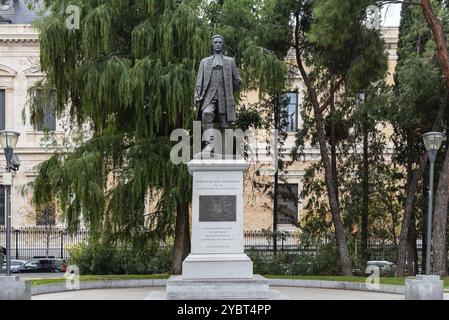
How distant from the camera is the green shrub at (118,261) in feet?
86.0

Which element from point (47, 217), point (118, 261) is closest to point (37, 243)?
point (47, 217)

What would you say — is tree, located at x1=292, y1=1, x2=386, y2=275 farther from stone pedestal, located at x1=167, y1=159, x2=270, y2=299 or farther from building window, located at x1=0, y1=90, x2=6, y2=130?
building window, located at x1=0, y1=90, x2=6, y2=130

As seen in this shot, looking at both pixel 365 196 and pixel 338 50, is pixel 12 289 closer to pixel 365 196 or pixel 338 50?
pixel 338 50

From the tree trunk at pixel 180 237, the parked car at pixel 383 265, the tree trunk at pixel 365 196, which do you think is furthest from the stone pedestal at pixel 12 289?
the tree trunk at pixel 365 196

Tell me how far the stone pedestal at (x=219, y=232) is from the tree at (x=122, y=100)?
6.00 meters

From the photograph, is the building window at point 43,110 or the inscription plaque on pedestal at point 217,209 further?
the building window at point 43,110

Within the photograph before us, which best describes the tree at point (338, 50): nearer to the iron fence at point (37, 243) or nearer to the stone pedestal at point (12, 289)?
the stone pedestal at point (12, 289)

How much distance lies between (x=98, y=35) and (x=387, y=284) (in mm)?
10292

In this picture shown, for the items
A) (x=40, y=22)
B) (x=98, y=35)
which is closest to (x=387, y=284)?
(x=98, y=35)

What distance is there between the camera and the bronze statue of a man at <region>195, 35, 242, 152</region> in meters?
15.5

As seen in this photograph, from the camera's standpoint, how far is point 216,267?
47.4 feet

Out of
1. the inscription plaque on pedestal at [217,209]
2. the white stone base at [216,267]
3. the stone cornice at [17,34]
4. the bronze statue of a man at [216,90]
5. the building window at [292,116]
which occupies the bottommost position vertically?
the white stone base at [216,267]

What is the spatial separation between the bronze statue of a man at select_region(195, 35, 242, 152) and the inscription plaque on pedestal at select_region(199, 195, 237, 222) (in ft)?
5.10

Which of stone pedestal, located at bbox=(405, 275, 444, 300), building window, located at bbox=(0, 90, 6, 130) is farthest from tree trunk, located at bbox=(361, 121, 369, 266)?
building window, located at bbox=(0, 90, 6, 130)
